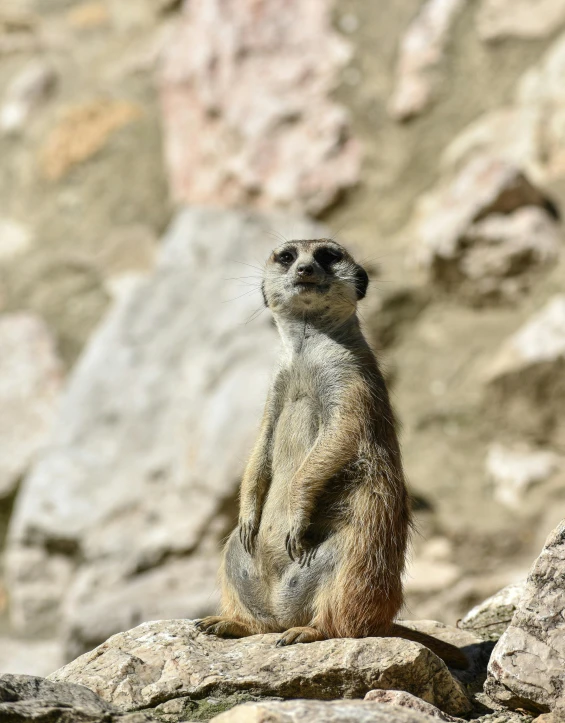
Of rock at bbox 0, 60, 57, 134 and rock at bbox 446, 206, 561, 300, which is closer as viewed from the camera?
rock at bbox 446, 206, 561, 300

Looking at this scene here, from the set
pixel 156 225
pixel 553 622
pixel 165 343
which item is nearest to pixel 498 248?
pixel 165 343

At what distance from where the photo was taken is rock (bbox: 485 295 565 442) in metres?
5.26

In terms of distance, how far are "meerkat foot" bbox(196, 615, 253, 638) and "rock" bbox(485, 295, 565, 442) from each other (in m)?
2.68

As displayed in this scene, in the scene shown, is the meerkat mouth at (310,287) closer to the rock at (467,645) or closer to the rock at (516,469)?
the rock at (467,645)

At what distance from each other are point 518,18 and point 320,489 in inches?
178

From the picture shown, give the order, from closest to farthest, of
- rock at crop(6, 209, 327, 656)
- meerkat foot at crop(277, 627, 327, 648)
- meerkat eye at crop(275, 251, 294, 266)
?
meerkat foot at crop(277, 627, 327, 648) → meerkat eye at crop(275, 251, 294, 266) → rock at crop(6, 209, 327, 656)

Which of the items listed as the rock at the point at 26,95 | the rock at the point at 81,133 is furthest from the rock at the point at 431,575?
the rock at the point at 26,95

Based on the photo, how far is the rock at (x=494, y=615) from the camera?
3.27 m

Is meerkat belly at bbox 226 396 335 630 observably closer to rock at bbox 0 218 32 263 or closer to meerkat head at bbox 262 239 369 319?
meerkat head at bbox 262 239 369 319

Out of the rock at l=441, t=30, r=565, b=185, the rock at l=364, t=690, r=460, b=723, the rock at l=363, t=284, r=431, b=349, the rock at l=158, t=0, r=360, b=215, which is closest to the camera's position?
the rock at l=364, t=690, r=460, b=723

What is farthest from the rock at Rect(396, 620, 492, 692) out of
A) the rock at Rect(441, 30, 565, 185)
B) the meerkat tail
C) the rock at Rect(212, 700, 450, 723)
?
the rock at Rect(441, 30, 565, 185)

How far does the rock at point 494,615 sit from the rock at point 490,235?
8.93ft

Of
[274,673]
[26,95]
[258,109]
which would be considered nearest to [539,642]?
[274,673]

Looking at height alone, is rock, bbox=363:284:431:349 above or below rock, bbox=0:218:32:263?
below
